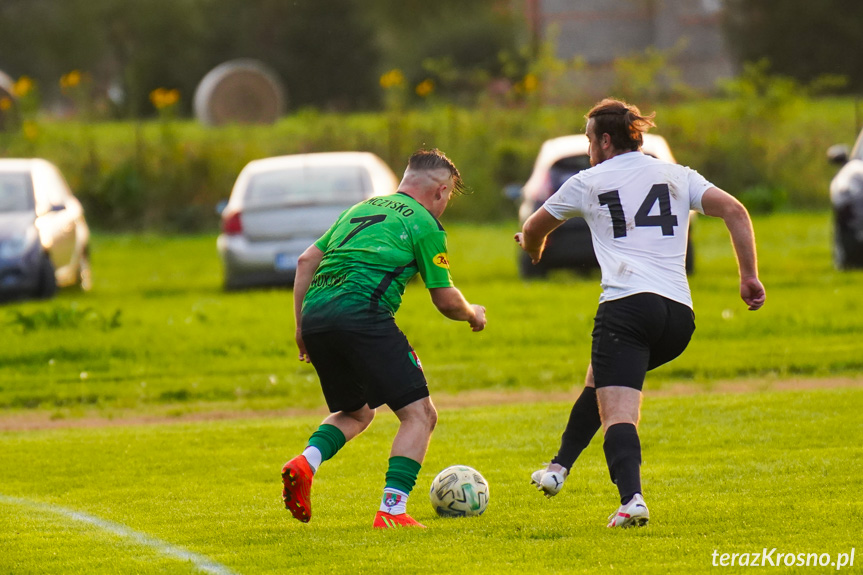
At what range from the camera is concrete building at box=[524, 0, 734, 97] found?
55.3 metres

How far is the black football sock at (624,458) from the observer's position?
5484 millimetres

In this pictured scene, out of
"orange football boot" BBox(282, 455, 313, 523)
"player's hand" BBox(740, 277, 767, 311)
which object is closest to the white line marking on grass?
"orange football boot" BBox(282, 455, 313, 523)

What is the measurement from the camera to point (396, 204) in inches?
235

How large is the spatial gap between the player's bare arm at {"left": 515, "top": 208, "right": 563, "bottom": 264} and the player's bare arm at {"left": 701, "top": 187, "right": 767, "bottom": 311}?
2.19 feet

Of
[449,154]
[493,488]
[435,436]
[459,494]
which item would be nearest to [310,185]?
[435,436]

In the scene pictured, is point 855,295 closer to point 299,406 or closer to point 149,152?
point 299,406

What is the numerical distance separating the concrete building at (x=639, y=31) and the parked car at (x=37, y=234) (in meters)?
39.9

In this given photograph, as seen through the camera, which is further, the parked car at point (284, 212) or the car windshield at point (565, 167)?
the car windshield at point (565, 167)

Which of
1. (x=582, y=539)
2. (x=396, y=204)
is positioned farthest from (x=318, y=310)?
(x=582, y=539)

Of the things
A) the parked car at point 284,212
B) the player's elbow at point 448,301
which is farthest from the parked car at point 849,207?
the player's elbow at point 448,301

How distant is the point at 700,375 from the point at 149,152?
643 inches

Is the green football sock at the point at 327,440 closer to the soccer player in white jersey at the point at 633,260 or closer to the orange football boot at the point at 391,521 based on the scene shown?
the orange football boot at the point at 391,521

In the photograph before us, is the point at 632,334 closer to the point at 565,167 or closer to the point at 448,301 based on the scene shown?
the point at 448,301

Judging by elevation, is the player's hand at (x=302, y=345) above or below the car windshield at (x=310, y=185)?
above
